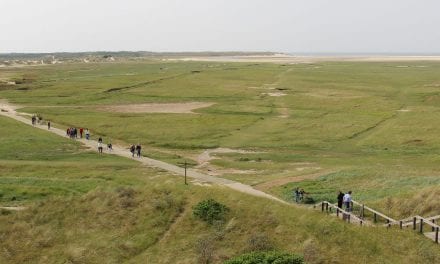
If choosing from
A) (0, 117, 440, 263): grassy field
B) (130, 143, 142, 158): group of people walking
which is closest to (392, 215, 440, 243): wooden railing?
(0, 117, 440, 263): grassy field

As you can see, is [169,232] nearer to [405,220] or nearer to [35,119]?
[405,220]

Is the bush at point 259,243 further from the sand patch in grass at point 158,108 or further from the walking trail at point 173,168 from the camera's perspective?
the sand patch in grass at point 158,108

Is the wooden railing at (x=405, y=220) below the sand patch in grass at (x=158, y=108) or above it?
above

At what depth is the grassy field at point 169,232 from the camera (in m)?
21.9

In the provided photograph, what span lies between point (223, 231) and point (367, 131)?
152 feet

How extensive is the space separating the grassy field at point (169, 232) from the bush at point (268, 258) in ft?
5.28

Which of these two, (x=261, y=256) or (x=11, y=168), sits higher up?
(x=261, y=256)

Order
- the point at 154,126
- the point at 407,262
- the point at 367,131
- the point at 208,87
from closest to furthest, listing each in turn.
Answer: the point at 407,262 < the point at 367,131 < the point at 154,126 < the point at 208,87

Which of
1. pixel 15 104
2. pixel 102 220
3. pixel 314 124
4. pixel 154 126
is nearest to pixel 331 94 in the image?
pixel 314 124

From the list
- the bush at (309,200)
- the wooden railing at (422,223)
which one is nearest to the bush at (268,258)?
the wooden railing at (422,223)

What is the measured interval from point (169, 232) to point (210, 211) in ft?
7.69

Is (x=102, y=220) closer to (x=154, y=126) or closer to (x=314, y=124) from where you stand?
(x=154, y=126)

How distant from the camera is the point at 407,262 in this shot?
66.8 feet

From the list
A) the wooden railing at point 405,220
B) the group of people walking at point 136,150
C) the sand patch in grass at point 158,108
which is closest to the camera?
the wooden railing at point 405,220
